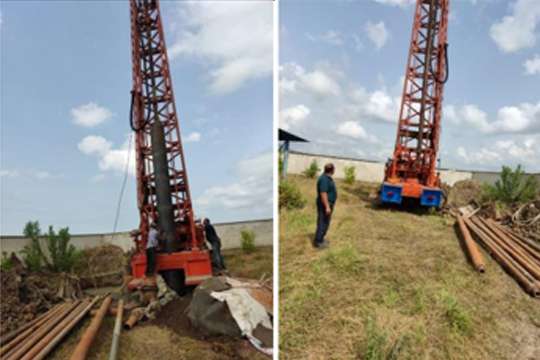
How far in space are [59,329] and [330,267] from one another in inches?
153

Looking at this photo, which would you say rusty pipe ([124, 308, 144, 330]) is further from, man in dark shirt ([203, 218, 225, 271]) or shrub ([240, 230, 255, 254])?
shrub ([240, 230, 255, 254])

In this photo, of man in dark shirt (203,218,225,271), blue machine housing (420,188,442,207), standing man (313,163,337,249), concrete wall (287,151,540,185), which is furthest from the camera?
concrete wall (287,151,540,185)

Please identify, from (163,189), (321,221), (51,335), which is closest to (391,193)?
(321,221)

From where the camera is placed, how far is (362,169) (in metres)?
14.1

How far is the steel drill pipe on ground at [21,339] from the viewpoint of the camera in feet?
16.6

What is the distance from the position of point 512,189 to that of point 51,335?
29.4 ft

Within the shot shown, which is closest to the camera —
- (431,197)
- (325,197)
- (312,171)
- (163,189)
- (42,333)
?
(325,197)

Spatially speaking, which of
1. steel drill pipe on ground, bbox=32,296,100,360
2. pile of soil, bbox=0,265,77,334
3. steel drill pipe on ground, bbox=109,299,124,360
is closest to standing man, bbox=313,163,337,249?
steel drill pipe on ground, bbox=109,299,124,360

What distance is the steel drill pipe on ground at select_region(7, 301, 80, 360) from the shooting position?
483 cm

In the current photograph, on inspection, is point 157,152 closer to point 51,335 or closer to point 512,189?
point 51,335

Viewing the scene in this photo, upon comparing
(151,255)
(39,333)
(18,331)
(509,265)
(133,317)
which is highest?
(509,265)

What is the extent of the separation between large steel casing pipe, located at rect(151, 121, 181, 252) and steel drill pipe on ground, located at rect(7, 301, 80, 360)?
6.62ft

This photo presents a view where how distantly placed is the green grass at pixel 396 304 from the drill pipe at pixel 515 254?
30 cm

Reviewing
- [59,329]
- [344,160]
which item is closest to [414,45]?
[344,160]
